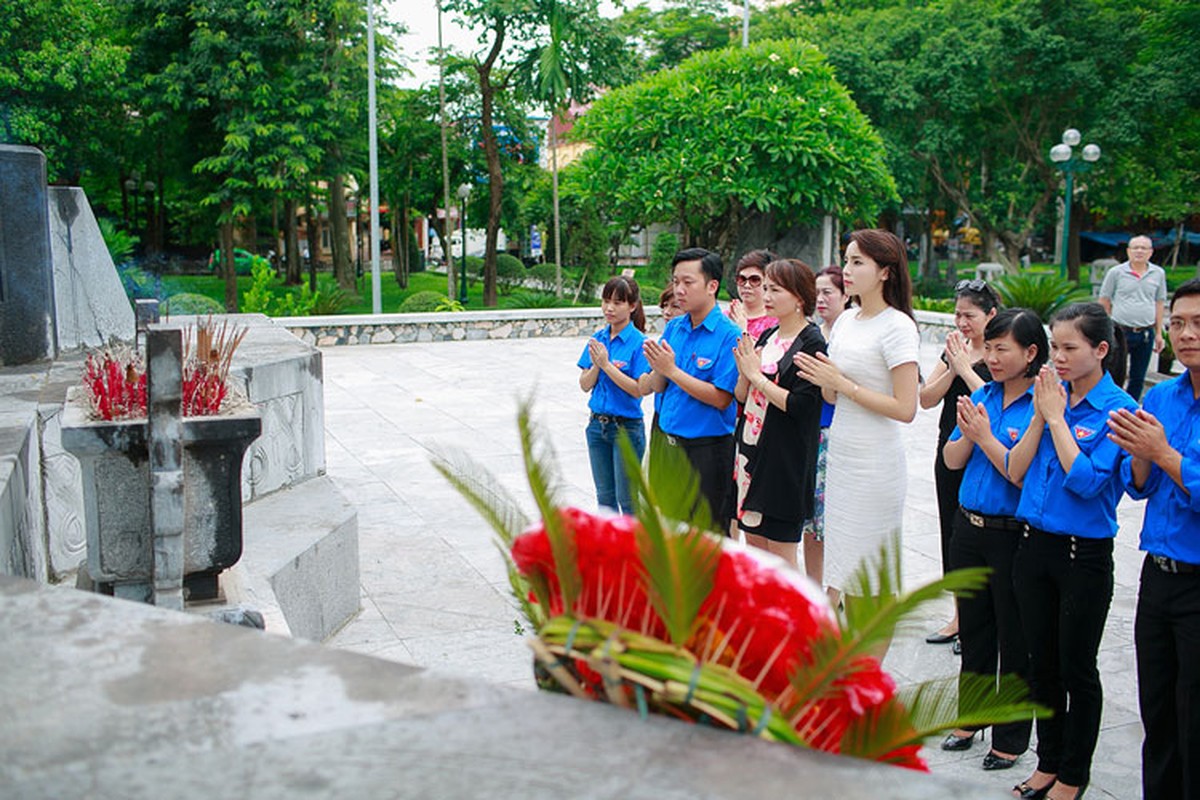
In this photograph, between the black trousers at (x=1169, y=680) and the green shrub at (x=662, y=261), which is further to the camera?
the green shrub at (x=662, y=261)

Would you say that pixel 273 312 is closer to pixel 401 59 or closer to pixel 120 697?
pixel 401 59

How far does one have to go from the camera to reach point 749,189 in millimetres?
20688

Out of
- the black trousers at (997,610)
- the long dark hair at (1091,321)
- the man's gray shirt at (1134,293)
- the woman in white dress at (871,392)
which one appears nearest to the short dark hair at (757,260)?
the woman in white dress at (871,392)

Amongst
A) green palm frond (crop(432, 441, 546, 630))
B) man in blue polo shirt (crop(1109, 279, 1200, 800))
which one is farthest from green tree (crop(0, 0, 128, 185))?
green palm frond (crop(432, 441, 546, 630))

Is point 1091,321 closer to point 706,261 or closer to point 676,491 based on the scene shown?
point 706,261

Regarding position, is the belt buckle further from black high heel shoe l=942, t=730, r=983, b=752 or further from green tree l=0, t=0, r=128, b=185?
green tree l=0, t=0, r=128, b=185

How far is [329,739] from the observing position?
4.22 feet

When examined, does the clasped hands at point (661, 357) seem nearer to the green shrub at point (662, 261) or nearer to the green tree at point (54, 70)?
the green tree at point (54, 70)

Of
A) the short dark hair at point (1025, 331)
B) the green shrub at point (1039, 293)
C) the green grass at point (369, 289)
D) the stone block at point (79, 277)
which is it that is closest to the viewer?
the short dark hair at point (1025, 331)

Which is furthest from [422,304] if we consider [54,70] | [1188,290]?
[1188,290]

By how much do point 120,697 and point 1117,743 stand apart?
12.2 ft

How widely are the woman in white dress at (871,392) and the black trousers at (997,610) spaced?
0.99ft

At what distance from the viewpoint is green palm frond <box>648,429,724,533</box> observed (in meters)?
1.40

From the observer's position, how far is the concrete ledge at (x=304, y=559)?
15.0 feet
